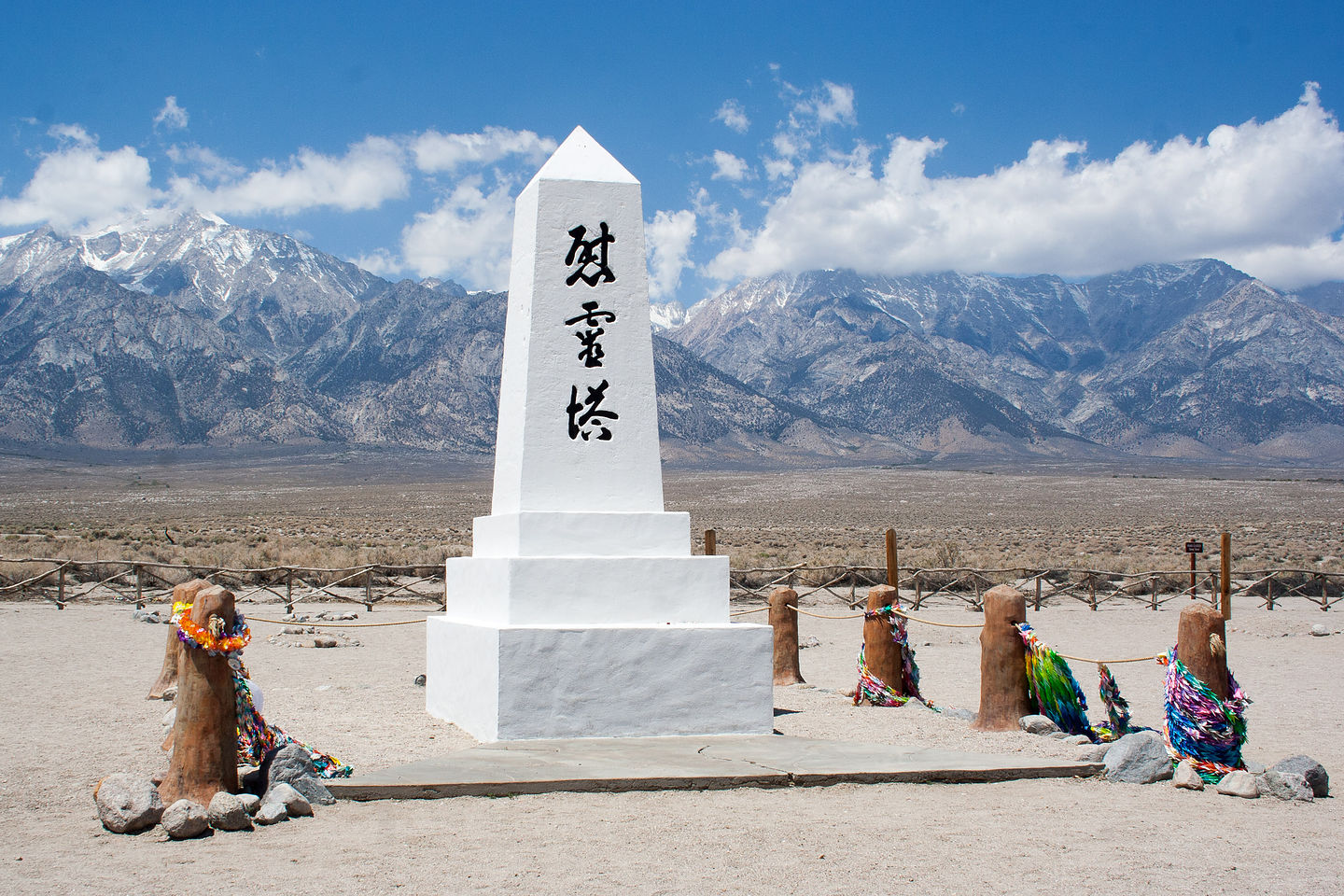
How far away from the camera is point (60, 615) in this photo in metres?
17.8

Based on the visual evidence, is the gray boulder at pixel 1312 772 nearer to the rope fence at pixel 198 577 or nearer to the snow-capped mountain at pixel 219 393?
the rope fence at pixel 198 577

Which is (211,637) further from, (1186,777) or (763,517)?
(763,517)

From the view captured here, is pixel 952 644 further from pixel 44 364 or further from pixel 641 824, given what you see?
pixel 44 364

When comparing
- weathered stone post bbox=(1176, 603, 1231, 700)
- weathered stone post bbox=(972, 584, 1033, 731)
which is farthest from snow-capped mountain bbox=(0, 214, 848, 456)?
weathered stone post bbox=(1176, 603, 1231, 700)

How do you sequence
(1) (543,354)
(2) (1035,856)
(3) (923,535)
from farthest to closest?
(3) (923,535)
(1) (543,354)
(2) (1035,856)

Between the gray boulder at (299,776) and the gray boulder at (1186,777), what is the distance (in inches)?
205

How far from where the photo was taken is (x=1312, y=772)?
276 inches

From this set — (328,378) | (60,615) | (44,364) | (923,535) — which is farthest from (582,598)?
(328,378)

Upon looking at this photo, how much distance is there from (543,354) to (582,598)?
1.98 meters

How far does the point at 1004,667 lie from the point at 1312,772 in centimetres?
237

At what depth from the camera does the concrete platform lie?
6.55 metres

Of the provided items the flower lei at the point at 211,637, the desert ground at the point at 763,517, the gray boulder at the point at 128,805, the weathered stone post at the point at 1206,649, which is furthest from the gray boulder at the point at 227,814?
the desert ground at the point at 763,517

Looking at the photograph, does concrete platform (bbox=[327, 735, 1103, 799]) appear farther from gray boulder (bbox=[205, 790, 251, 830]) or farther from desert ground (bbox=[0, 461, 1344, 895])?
gray boulder (bbox=[205, 790, 251, 830])

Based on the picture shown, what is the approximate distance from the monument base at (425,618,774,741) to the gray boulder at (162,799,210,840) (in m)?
2.50
